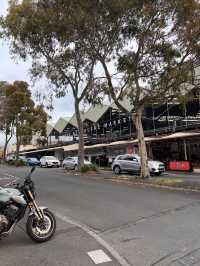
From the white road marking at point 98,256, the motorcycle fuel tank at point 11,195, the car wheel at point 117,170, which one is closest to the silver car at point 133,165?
the car wheel at point 117,170

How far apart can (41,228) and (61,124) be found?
61.6 metres

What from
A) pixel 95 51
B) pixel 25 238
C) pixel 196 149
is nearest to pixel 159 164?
pixel 196 149

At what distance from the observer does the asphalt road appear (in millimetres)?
5992

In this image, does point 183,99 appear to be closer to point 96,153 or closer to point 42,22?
point 42,22

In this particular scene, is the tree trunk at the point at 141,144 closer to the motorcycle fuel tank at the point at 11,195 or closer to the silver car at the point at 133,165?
the silver car at the point at 133,165

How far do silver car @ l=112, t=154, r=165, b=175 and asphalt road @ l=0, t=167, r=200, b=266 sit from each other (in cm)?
1328

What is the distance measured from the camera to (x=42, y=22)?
22859 millimetres

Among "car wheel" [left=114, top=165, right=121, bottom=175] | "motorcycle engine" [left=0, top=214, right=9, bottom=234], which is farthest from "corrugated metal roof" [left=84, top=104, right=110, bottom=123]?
"motorcycle engine" [left=0, top=214, right=9, bottom=234]

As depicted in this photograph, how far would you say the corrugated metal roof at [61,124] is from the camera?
219 feet

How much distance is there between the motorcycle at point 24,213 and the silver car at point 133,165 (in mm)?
20135

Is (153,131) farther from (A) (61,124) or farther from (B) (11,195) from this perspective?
(B) (11,195)

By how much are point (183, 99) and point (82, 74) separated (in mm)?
10219

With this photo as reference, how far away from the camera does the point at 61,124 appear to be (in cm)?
6812

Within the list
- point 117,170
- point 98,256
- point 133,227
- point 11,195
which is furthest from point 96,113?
point 98,256
